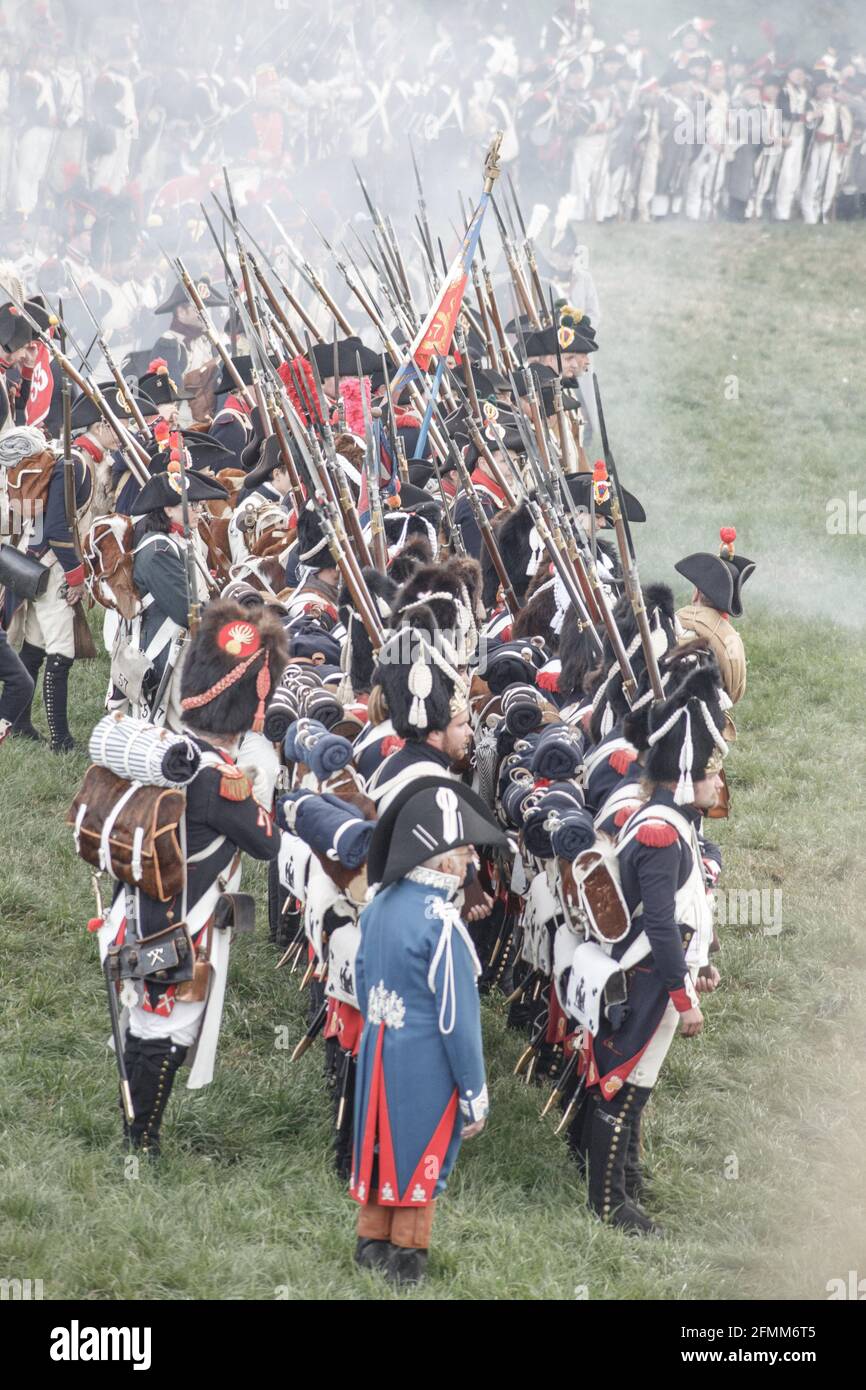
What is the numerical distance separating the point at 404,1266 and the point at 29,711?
218 inches

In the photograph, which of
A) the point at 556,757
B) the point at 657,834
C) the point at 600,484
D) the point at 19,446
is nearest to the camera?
the point at 657,834

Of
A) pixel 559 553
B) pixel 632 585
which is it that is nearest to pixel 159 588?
pixel 559 553

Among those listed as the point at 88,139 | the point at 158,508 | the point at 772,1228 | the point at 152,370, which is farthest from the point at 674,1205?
the point at 88,139

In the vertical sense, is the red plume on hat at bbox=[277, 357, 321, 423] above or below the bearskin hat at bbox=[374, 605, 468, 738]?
above

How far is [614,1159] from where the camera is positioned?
5.43m

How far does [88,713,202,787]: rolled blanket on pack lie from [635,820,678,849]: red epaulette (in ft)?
4.56

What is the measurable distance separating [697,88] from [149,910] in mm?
21072

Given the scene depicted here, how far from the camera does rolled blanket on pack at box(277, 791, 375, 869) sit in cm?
476

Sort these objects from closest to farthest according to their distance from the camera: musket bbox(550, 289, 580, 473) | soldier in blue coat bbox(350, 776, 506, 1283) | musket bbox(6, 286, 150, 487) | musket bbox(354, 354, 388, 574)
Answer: soldier in blue coat bbox(350, 776, 506, 1283) → musket bbox(354, 354, 388, 574) → musket bbox(6, 286, 150, 487) → musket bbox(550, 289, 580, 473)

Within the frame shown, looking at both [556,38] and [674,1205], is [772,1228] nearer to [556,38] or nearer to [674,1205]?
[674,1205]

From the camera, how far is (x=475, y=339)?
1105cm

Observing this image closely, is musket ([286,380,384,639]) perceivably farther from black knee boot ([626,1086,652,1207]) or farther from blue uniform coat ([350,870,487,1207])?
Result: black knee boot ([626,1086,652,1207])

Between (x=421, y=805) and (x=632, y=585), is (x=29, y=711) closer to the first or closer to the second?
(x=632, y=585)

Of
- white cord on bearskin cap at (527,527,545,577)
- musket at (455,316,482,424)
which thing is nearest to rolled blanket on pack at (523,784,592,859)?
white cord on bearskin cap at (527,527,545,577)
